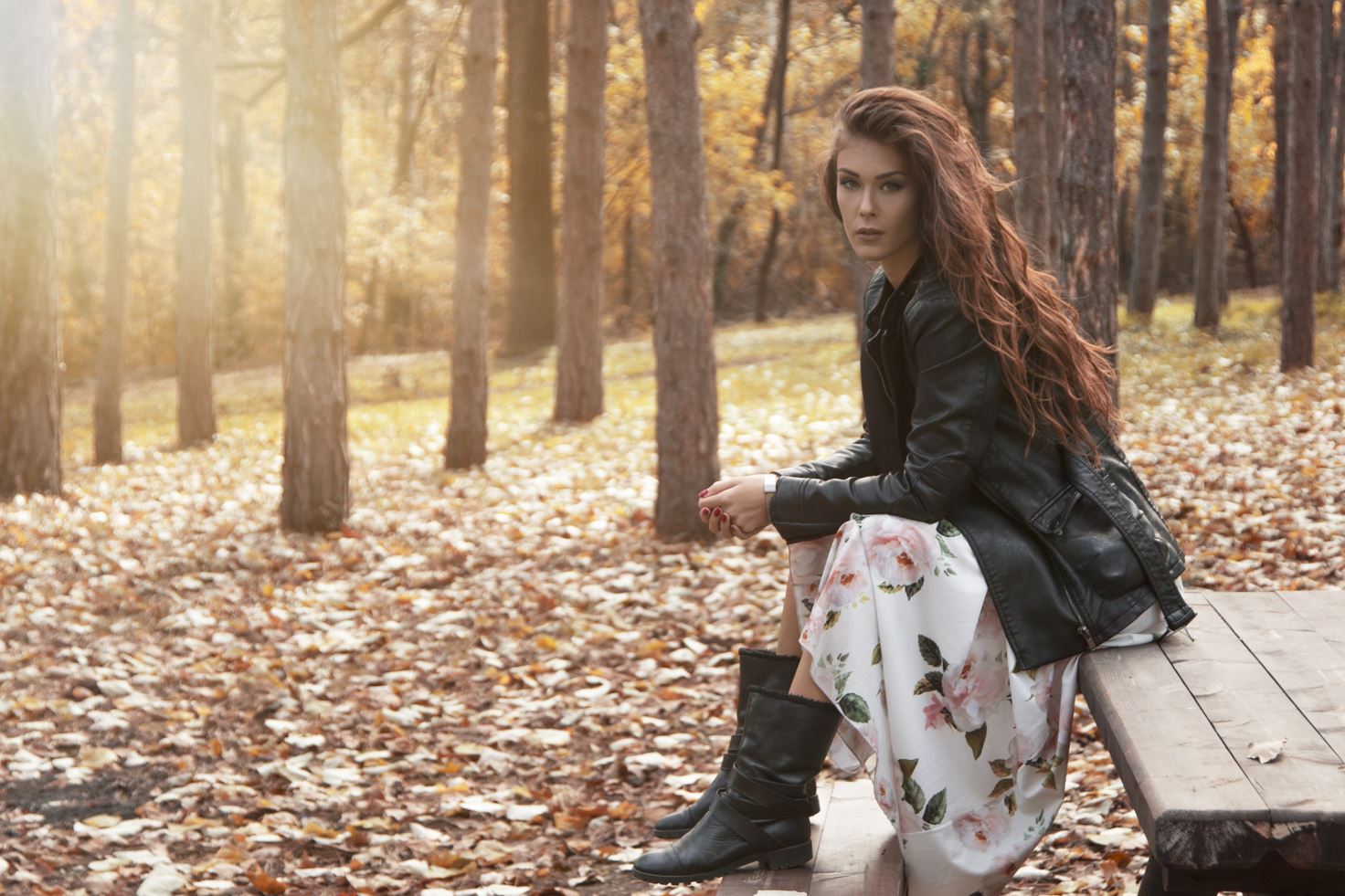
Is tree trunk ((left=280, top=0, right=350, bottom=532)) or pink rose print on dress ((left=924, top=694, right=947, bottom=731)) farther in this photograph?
tree trunk ((left=280, top=0, right=350, bottom=532))

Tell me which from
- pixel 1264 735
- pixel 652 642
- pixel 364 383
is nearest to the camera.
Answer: pixel 1264 735

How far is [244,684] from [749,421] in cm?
821

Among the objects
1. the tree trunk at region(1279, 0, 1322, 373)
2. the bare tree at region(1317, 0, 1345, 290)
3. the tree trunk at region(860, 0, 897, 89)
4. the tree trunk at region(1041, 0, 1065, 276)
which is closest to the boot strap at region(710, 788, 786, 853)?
the tree trunk at region(1041, 0, 1065, 276)

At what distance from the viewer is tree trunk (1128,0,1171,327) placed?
18.0 metres

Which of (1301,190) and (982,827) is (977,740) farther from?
(1301,190)

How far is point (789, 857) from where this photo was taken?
10.5 ft

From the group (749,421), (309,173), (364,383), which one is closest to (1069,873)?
(309,173)

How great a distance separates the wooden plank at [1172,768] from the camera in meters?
2.00

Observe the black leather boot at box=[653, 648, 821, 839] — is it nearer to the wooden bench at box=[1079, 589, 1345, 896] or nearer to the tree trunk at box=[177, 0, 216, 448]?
the wooden bench at box=[1079, 589, 1345, 896]

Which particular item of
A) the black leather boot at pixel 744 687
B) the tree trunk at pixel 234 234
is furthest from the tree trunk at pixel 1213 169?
the tree trunk at pixel 234 234

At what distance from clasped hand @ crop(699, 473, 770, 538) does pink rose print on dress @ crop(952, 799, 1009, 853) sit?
0.83 meters

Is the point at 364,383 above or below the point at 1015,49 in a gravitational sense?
below

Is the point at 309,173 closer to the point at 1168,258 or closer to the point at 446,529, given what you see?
the point at 446,529

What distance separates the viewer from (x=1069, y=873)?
3.79 metres
